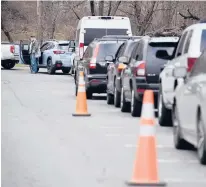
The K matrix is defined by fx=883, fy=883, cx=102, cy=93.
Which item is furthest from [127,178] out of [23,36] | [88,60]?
[23,36]

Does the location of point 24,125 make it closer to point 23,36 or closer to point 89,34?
point 89,34

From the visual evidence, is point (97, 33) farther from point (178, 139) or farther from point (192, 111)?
point (192, 111)

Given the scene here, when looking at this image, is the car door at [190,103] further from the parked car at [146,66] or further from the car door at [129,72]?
the car door at [129,72]

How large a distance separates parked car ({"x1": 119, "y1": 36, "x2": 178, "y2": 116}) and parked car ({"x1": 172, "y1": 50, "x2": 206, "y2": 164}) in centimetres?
466

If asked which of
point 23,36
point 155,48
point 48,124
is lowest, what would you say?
point 23,36

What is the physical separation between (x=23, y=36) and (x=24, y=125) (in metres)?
66.0

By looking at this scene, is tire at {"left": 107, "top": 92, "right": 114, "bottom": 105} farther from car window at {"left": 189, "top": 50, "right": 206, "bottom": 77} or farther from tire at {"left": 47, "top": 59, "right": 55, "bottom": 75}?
tire at {"left": 47, "top": 59, "right": 55, "bottom": 75}

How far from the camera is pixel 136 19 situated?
4688cm

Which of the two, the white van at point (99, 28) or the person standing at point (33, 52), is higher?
the white van at point (99, 28)

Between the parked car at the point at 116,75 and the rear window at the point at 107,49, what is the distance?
103 centimetres

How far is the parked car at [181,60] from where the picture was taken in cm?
1473

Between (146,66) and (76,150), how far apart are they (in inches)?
215

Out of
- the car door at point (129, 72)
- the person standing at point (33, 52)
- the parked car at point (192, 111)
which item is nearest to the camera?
the parked car at point (192, 111)

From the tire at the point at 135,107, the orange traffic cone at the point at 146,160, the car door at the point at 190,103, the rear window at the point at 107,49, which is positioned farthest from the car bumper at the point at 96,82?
the orange traffic cone at the point at 146,160
